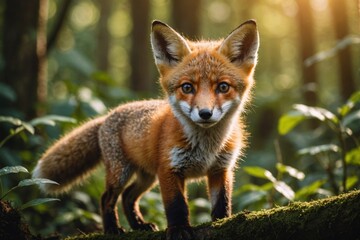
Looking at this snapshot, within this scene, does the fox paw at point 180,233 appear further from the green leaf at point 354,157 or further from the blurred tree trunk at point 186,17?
the blurred tree trunk at point 186,17

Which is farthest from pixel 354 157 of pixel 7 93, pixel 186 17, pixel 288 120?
pixel 186 17

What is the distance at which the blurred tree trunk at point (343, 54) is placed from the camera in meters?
12.4

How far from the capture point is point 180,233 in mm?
3672

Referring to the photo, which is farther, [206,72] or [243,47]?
[243,47]

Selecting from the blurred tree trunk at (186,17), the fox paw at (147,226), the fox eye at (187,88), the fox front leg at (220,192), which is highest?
the blurred tree trunk at (186,17)

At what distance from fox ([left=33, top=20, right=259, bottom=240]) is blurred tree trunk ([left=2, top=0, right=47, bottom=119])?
3184 millimetres

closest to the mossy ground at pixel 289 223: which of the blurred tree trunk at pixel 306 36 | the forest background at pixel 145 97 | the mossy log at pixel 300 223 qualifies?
the mossy log at pixel 300 223

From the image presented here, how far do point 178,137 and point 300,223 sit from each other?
1.74m

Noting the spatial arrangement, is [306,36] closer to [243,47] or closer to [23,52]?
[23,52]

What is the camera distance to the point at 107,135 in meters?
5.45

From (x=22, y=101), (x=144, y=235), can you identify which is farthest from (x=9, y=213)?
(x=22, y=101)

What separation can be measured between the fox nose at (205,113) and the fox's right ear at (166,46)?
3.05ft

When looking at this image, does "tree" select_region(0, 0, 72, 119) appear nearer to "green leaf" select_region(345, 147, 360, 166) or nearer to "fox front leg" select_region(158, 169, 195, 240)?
"fox front leg" select_region(158, 169, 195, 240)

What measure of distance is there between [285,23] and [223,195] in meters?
34.0
